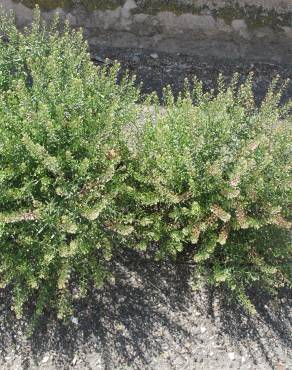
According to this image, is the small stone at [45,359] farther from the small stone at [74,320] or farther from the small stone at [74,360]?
the small stone at [74,320]

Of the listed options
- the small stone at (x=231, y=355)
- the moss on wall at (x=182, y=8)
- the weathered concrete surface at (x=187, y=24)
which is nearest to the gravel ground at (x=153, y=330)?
the small stone at (x=231, y=355)

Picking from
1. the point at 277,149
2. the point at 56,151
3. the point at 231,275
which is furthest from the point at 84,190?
the point at 277,149

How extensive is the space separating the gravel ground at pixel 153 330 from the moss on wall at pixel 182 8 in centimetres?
328

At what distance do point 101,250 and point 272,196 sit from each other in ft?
4.03

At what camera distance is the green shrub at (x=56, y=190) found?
3.56 m

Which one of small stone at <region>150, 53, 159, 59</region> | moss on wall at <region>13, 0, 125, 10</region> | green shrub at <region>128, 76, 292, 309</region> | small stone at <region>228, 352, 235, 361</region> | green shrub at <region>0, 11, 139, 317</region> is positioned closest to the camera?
green shrub at <region>0, 11, 139, 317</region>

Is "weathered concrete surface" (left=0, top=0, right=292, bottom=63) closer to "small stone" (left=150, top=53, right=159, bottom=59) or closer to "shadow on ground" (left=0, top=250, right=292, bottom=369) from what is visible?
"small stone" (left=150, top=53, right=159, bottom=59)

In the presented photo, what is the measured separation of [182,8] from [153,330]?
3.84 metres

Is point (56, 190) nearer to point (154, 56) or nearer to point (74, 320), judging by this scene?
point (74, 320)

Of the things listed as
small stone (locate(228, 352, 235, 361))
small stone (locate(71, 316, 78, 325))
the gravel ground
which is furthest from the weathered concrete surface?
small stone (locate(228, 352, 235, 361))

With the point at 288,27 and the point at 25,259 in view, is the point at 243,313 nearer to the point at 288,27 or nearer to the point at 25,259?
the point at 25,259

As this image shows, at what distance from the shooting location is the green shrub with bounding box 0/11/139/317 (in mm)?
3561

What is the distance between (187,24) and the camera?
647cm

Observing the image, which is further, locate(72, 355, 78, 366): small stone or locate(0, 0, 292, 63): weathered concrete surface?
locate(0, 0, 292, 63): weathered concrete surface
